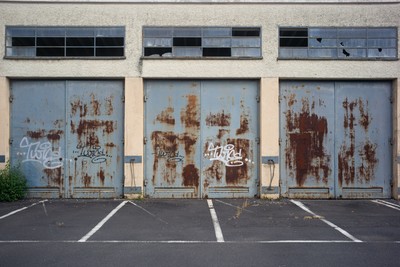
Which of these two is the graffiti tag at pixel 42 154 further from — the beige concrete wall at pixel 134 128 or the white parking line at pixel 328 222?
the white parking line at pixel 328 222

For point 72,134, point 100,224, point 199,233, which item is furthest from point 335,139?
point 72,134

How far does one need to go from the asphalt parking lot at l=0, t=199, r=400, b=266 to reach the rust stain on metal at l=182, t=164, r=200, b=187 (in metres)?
0.67

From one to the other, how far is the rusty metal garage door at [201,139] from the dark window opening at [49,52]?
2.60m

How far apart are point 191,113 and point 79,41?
3760 millimetres

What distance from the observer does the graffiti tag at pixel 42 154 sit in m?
12.4

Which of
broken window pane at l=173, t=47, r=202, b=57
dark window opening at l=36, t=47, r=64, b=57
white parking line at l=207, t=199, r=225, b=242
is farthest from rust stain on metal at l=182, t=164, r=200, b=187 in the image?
dark window opening at l=36, t=47, r=64, b=57

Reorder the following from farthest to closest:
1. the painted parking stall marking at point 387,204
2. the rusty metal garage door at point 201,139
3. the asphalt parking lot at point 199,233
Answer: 1. the rusty metal garage door at point 201,139
2. the painted parking stall marking at point 387,204
3. the asphalt parking lot at point 199,233

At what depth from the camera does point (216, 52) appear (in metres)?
12.4

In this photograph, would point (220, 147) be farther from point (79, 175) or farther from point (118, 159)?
point (79, 175)

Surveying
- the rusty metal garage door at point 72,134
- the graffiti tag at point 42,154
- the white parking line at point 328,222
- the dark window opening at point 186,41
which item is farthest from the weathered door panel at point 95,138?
the white parking line at point 328,222

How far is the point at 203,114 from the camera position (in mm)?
12398

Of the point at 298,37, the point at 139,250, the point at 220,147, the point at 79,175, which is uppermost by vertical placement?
the point at 298,37

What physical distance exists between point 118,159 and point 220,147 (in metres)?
2.91

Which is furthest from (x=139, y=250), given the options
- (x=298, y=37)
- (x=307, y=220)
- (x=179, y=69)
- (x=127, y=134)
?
(x=298, y=37)
